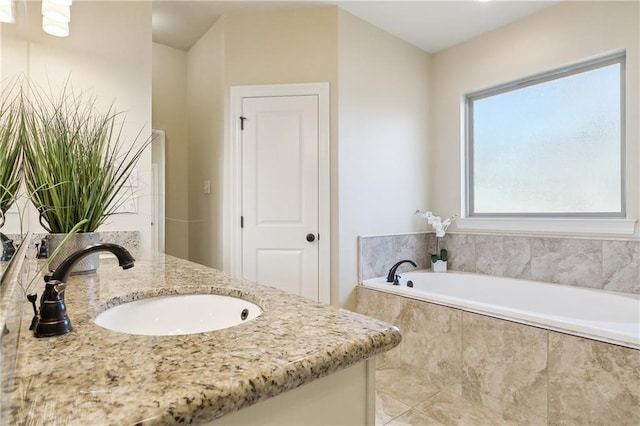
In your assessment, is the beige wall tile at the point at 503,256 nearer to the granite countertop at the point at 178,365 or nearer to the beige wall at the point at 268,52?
the beige wall at the point at 268,52

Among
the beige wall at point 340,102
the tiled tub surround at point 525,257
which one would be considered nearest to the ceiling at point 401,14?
the beige wall at point 340,102

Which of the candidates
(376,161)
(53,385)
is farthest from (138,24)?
(53,385)

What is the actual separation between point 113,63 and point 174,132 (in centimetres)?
131

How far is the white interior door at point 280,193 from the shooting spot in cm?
272

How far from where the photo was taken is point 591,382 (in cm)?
157

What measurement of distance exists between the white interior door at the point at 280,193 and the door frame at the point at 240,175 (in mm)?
35

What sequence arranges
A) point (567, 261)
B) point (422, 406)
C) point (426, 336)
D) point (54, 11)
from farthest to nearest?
point (567, 261)
point (426, 336)
point (422, 406)
point (54, 11)

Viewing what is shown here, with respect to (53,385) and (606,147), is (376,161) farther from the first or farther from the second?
(53,385)

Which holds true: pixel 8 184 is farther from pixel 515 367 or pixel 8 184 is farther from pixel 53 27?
pixel 515 367

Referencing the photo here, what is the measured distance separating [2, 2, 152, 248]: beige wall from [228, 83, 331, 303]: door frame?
26.2 inches

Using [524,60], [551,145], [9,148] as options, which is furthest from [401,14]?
[9,148]

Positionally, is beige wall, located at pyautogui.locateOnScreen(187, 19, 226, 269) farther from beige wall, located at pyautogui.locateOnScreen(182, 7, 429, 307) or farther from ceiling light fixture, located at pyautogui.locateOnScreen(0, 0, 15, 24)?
ceiling light fixture, located at pyautogui.locateOnScreen(0, 0, 15, 24)

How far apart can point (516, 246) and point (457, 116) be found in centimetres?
129

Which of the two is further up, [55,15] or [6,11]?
[55,15]
